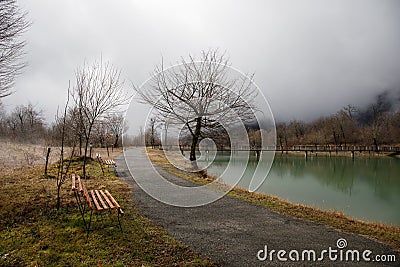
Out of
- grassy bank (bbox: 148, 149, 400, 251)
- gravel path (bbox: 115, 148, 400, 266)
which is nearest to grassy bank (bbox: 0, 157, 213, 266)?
gravel path (bbox: 115, 148, 400, 266)

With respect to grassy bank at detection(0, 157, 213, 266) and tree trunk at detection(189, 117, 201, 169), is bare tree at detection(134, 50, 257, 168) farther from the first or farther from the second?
grassy bank at detection(0, 157, 213, 266)

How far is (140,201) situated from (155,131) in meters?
2.31

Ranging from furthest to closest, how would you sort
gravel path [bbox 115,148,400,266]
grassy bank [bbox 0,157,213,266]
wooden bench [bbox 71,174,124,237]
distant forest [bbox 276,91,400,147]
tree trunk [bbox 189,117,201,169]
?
distant forest [bbox 276,91,400,147] < tree trunk [bbox 189,117,201,169] < wooden bench [bbox 71,174,124,237] < gravel path [bbox 115,148,400,266] < grassy bank [bbox 0,157,213,266]

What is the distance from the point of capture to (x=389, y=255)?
4434mm

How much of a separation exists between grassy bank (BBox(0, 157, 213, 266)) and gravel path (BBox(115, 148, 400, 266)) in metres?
0.40

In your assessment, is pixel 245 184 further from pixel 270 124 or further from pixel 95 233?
pixel 95 233

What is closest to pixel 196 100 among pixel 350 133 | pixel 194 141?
pixel 194 141

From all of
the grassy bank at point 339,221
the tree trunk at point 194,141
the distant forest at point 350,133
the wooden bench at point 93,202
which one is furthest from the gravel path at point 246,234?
the distant forest at point 350,133

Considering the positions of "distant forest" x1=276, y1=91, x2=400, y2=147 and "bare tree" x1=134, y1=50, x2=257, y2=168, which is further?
"distant forest" x1=276, y1=91, x2=400, y2=147

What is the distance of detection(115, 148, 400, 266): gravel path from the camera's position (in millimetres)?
4254

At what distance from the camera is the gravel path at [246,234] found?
4.25m

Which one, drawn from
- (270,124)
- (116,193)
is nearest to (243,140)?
(270,124)

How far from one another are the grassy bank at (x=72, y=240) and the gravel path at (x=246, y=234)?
40cm

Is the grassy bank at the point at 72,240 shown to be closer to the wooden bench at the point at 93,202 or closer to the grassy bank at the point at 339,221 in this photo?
the wooden bench at the point at 93,202
